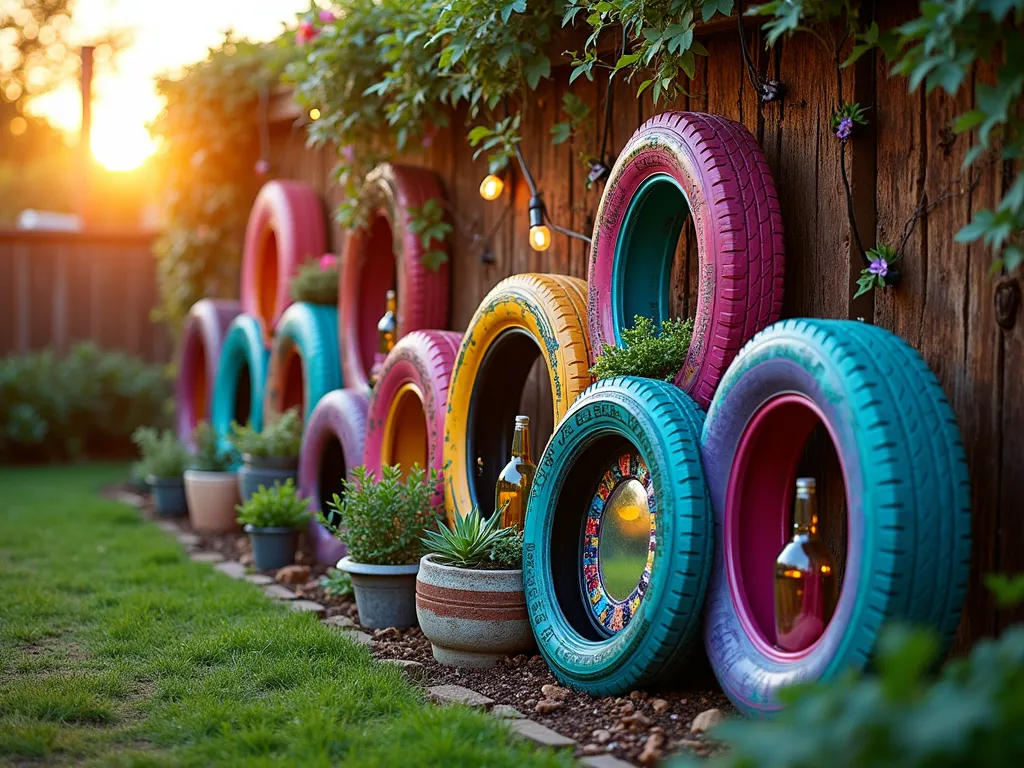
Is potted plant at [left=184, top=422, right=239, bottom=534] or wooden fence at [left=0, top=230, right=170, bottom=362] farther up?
wooden fence at [left=0, top=230, right=170, bottom=362]

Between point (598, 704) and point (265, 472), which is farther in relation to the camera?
point (265, 472)

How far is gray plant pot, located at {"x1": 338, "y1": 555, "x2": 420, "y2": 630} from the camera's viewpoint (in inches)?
153

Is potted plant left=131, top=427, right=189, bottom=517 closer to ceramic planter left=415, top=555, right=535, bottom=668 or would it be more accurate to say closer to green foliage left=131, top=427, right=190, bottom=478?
green foliage left=131, top=427, right=190, bottom=478

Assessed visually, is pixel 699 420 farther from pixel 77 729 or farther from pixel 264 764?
pixel 77 729

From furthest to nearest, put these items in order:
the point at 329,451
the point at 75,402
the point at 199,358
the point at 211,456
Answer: the point at 75,402, the point at 199,358, the point at 211,456, the point at 329,451

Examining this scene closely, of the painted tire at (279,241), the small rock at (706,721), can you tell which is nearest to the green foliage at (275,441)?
the painted tire at (279,241)

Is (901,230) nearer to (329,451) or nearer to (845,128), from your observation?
(845,128)

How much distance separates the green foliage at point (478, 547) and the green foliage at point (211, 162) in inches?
172

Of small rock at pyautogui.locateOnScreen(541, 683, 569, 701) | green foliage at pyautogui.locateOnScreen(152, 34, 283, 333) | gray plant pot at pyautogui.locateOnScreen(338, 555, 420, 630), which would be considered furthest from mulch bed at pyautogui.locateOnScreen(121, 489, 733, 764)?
green foliage at pyautogui.locateOnScreen(152, 34, 283, 333)

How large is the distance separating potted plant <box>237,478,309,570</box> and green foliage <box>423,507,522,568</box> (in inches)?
63.0

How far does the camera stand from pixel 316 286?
6.02 meters

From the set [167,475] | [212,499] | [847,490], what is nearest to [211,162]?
[167,475]

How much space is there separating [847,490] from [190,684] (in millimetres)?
1911

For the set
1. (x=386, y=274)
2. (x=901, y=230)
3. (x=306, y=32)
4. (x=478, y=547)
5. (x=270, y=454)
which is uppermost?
(x=306, y=32)
